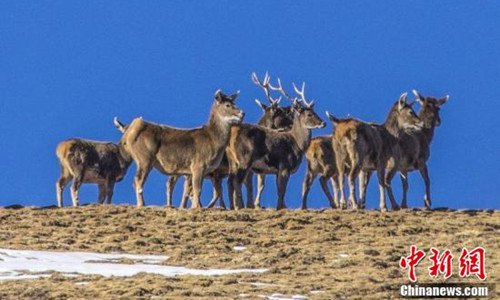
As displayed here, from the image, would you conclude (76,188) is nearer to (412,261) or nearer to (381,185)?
(381,185)

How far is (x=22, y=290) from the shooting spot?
26297 mm

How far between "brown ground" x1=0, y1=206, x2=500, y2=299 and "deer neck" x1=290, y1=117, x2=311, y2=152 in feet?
11.4

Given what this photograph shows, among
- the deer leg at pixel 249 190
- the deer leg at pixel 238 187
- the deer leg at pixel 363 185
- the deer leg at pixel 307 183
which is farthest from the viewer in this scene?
the deer leg at pixel 307 183

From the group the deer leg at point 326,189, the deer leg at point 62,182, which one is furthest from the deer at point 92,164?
the deer leg at point 326,189

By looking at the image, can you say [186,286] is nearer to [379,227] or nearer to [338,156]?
[379,227]

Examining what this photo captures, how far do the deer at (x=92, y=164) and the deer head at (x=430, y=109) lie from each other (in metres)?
8.05

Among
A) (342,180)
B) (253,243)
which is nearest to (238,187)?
(342,180)

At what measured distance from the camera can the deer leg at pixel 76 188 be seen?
4175 centimetres

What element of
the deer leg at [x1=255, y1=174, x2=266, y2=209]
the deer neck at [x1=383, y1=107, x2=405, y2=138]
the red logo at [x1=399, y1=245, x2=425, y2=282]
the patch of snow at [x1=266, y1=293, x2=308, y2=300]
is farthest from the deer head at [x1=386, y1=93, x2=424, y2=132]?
the patch of snow at [x1=266, y1=293, x2=308, y2=300]

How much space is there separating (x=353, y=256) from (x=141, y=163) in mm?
9378

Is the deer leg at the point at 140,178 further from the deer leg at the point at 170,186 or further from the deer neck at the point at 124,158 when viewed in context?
the deer neck at the point at 124,158

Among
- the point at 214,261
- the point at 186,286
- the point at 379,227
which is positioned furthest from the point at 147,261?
the point at 379,227

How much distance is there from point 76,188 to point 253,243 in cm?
1024

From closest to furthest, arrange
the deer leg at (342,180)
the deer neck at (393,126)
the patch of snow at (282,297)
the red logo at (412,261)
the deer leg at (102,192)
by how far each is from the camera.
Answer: the patch of snow at (282,297) < the red logo at (412,261) < the deer leg at (342,180) < the deer neck at (393,126) < the deer leg at (102,192)
